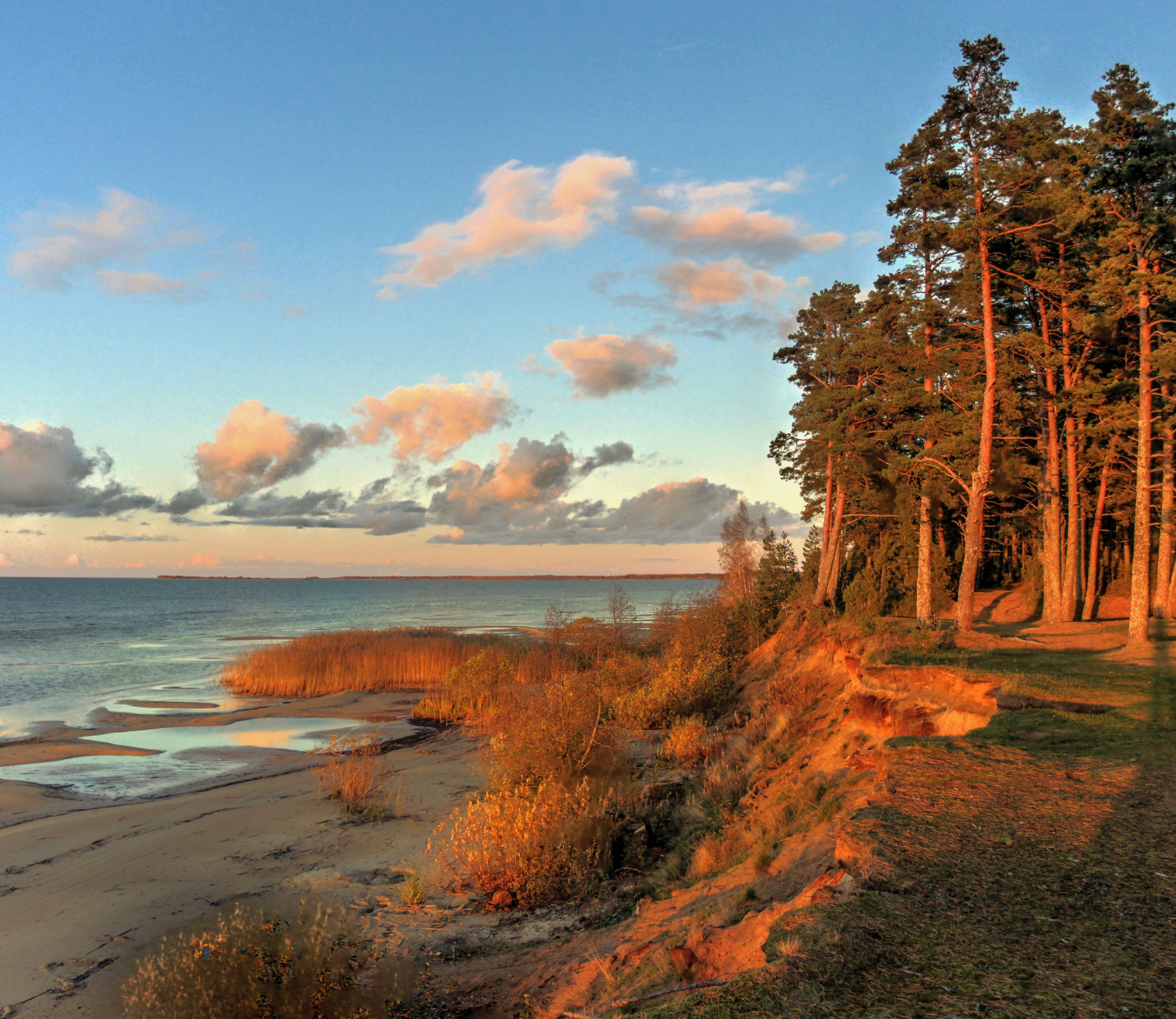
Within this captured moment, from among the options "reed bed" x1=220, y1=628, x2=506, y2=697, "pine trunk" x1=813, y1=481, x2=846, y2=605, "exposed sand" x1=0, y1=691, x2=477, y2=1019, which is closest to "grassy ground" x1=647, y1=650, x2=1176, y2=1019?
"exposed sand" x1=0, y1=691, x2=477, y2=1019

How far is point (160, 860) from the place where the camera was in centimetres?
1018

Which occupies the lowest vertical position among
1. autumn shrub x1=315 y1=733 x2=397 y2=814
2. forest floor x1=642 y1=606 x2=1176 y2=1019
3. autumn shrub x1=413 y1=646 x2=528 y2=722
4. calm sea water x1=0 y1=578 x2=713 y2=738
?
calm sea water x1=0 y1=578 x2=713 y2=738

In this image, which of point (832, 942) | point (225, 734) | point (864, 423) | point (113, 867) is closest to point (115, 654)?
point (225, 734)

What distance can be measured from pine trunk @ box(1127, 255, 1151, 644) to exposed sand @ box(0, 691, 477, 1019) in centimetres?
1485

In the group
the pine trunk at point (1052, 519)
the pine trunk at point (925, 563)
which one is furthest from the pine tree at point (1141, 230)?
the pine trunk at point (925, 563)

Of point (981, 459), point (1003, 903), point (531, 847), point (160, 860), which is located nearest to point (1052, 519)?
point (981, 459)

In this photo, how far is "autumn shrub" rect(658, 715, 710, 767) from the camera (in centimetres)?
1353

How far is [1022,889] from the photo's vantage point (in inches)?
176

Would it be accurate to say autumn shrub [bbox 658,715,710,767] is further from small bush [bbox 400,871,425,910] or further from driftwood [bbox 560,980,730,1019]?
driftwood [bbox 560,980,730,1019]

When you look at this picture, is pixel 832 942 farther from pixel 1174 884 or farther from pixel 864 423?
pixel 864 423

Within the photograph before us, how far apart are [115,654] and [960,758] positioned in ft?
153

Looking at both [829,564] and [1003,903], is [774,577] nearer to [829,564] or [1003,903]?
[829,564]

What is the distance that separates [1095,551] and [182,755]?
30.4 meters

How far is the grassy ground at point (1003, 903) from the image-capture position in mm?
3285
